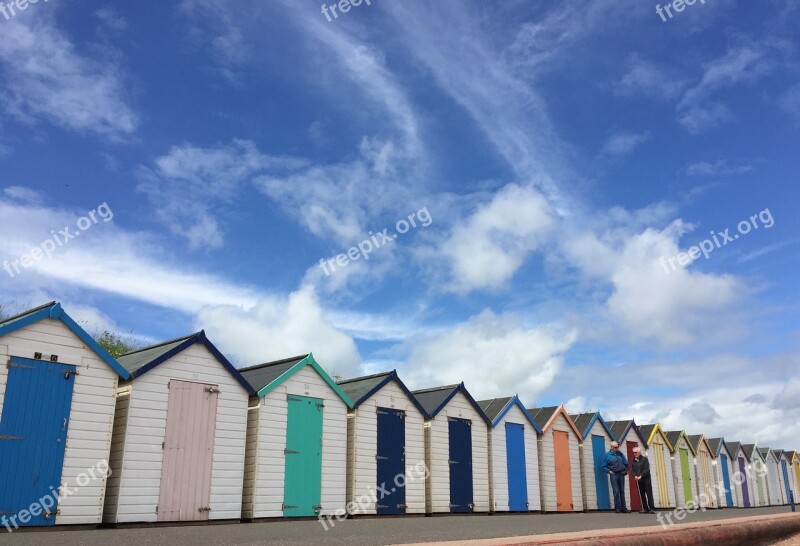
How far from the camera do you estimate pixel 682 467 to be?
32.8 m

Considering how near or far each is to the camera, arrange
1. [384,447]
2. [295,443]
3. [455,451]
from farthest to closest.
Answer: [455,451] < [384,447] < [295,443]

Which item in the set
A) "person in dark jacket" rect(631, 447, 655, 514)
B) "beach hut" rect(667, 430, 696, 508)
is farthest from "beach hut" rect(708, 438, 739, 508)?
"person in dark jacket" rect(631, 447, 655, 514)

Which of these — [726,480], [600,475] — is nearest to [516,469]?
[600,475]

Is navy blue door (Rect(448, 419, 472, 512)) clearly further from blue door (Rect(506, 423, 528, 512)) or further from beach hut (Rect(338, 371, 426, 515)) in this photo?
blue door (Rect(506, 423, 528, 512))

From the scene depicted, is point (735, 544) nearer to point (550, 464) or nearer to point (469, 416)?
point (469, 416)

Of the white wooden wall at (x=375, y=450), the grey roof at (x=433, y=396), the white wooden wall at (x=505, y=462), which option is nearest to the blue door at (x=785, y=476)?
the white wooden wall at (x=505, y=462)

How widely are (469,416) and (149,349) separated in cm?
1015

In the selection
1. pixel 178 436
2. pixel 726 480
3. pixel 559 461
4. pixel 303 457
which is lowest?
pixel 726 480

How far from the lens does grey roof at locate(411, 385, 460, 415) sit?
68.4 ft

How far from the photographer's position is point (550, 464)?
24.5m

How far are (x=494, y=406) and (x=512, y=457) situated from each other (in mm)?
1752

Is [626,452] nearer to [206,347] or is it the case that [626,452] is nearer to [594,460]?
[594,460]

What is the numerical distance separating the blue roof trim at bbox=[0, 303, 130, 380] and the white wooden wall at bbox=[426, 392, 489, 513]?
9655mm

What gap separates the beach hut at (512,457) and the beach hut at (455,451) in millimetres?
404
